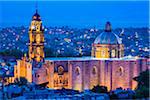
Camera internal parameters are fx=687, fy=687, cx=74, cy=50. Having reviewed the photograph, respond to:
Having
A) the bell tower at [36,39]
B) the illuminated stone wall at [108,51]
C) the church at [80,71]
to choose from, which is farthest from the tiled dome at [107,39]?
the bell tower at [36,39]

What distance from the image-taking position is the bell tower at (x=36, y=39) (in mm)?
16438

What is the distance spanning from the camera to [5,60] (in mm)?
23734

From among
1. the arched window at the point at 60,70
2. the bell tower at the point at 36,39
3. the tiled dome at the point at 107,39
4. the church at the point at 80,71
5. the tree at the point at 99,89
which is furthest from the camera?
the tiled dome at the point at 107,39

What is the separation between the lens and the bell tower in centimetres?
1644

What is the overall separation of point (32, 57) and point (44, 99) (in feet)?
16.6

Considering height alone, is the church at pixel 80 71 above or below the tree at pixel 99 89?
above

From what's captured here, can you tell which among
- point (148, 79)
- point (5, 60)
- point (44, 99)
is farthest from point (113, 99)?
point (5, 60)

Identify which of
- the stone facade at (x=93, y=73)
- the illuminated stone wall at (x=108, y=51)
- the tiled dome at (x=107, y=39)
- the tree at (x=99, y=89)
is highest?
the tiled dome at (x=107, y=39)

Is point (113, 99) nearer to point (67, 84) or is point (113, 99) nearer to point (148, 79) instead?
point (148, 79)

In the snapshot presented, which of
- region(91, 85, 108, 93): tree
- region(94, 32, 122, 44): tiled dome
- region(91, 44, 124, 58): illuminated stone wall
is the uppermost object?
region(94, 32, 122, 44): tiled dome

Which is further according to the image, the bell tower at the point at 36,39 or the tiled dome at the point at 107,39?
the tiled dome at the point at 107,39

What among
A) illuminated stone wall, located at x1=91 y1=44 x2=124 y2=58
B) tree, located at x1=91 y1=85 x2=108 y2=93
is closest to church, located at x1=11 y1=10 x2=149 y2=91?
illuminated stone wall, located at x1=91 y1=44 x2=124 y2=58

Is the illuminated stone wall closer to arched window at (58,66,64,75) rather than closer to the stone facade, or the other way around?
the stone facade

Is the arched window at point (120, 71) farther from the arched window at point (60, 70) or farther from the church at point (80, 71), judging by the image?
the arched window at point (60, 70)
